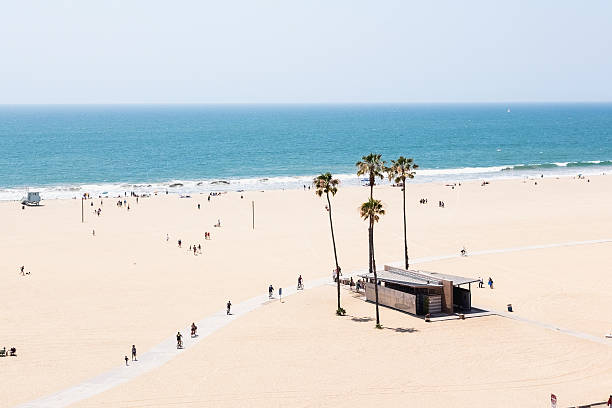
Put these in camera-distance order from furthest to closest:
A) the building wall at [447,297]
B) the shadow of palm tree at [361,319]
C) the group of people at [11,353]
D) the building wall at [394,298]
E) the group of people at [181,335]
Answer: the building wall at [394,298] < the building wall at [447,297] < the shadow of palm tree at [361,319] < the group of people at [181,335] < the group of people at [11,353]

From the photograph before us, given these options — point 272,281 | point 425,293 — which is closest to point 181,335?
point 272,281

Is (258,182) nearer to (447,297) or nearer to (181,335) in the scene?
(447,297)

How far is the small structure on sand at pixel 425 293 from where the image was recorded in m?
39.2

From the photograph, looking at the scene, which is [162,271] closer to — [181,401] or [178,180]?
[181,401]

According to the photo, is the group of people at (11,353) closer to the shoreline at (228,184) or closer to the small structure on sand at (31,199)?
the small structure on sand at (31,199)

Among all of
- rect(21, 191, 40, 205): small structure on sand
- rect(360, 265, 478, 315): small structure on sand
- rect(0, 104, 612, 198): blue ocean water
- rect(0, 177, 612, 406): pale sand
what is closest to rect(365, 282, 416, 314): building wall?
rect(360, 265, 478, 315): small structure on sand

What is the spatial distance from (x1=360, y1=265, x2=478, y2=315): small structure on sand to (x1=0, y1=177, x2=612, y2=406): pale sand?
40.0 inches

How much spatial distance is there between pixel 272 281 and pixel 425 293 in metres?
11.8

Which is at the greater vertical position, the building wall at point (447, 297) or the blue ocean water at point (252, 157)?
the blue ocean water at point (252, 157)

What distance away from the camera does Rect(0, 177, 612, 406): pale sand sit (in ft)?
100

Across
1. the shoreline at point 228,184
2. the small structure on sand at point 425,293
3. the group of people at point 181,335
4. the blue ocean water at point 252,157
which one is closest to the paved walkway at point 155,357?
the group of people at point 181,335

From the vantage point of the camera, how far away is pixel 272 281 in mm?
47594

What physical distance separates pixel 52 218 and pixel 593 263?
51042mm

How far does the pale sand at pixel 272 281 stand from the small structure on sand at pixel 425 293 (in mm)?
1015
